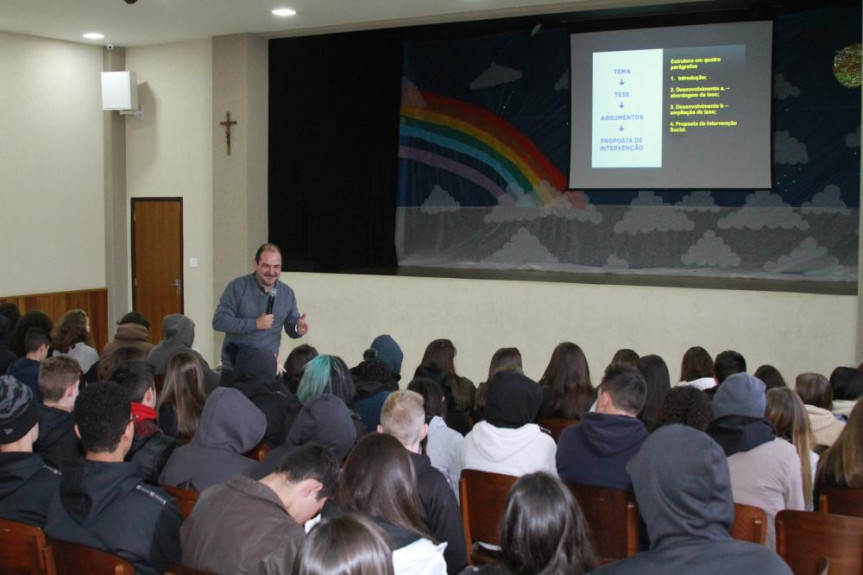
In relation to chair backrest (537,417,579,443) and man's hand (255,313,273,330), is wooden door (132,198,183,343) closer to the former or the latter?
man's hand (255,313,273,330)

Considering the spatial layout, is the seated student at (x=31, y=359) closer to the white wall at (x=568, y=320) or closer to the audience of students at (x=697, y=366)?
the audience of students at (x=697, y=366)

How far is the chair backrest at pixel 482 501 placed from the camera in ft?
10.1

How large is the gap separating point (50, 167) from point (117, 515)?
7.41 m

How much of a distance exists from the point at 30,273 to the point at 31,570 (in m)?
6.97

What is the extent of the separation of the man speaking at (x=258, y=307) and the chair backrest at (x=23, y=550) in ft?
9.50

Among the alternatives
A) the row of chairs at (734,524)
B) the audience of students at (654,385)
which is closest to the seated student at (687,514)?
the row of chairs at (734,524)

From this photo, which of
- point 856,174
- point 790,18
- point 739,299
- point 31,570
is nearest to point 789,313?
point 739,299

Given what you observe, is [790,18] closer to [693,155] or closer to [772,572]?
[693,155]

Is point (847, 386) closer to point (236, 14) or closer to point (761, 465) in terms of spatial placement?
point (761, 465)

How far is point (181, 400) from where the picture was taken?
3.80 meters

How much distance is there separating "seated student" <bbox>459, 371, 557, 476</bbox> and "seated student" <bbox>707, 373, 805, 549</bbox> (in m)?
0.65

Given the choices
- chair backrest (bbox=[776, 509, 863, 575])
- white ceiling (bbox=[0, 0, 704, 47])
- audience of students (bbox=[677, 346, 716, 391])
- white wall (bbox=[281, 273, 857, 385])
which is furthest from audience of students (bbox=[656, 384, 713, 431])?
white ceiling (bbox=[0, 0, 704, 47])

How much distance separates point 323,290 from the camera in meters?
8.62

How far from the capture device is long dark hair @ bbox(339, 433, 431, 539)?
2.24 meters
